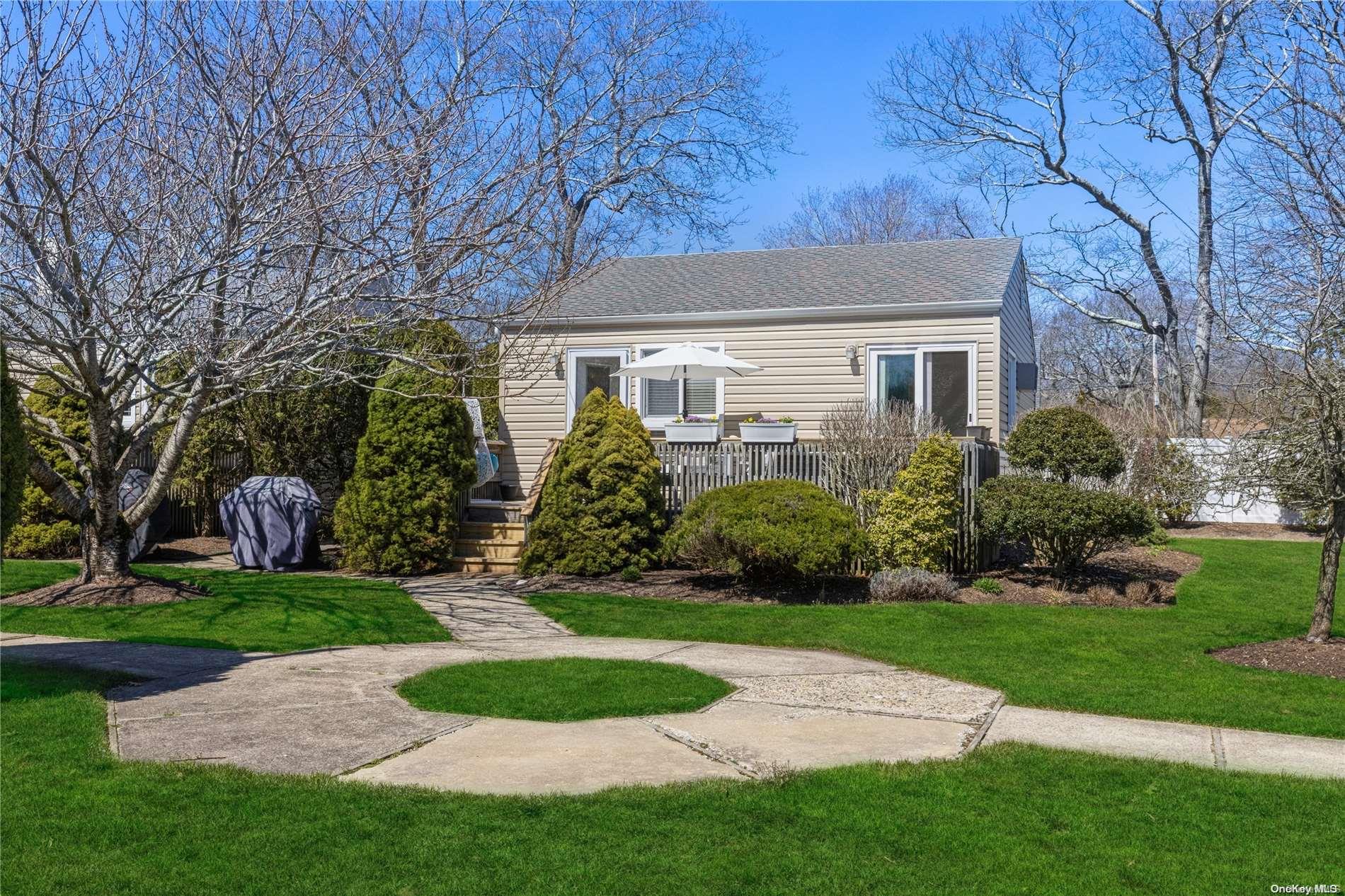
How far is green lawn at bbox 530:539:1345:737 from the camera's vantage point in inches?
259

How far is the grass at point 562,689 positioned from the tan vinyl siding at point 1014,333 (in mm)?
9715

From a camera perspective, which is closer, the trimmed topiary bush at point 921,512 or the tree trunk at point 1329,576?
the tree trunk at point 1329,576

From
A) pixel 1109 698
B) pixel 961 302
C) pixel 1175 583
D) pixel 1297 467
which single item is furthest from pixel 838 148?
pixel 1109 698

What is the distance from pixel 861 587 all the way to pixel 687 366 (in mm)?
4598

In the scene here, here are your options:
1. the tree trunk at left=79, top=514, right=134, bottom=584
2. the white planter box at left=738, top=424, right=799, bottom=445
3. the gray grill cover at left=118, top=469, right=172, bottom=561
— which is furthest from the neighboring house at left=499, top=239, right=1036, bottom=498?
the tree trunk at left=79, top=514, right=134, bottom=584

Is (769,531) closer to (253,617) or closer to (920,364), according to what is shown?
(253,617)

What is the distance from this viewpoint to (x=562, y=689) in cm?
673

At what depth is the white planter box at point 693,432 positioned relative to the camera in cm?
1461

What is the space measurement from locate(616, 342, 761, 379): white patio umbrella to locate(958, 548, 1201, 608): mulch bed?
4599 millimetres

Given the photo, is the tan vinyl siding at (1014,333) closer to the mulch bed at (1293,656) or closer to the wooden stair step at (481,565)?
the wooden stair step at (481,565)

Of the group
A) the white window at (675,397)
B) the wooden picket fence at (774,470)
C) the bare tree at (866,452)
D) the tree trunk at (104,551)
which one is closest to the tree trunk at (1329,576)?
the wooden picket fence at (774,470)

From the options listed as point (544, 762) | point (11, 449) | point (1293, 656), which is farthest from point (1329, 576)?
point (11, 449)

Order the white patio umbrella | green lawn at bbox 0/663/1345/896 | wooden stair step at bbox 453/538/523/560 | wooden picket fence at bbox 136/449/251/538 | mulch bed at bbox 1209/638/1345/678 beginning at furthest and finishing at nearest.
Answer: wooden picket fence at bbox 136/449/251/538, the white patio umbrella, wooden stair step at bbox 453/538/523/560, mulch bed at bbox 1209/638/1345/678, green lawn at bbox 0/663/1345/896

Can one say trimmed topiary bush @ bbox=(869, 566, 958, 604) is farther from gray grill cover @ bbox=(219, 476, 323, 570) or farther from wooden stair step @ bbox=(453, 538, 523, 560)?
gray grill cover @ bbox=(219, 476, 323, 570)
